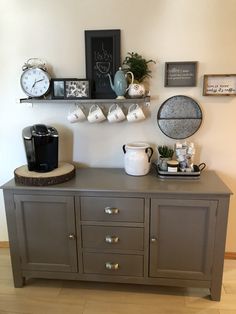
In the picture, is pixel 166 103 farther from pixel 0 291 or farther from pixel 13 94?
pixel 0 291

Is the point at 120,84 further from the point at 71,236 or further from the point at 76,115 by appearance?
the point at 71,236

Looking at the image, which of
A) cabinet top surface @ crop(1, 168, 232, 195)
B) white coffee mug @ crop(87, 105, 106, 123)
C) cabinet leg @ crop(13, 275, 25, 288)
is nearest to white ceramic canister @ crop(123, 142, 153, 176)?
cabinet top surface @ crop(1, 168, 232, 195)

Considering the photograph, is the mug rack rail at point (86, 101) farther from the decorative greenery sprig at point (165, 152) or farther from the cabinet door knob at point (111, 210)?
the cabinet door knob at point (111, 210)

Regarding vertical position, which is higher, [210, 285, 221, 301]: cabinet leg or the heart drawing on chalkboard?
the heart drawing on chalkboard

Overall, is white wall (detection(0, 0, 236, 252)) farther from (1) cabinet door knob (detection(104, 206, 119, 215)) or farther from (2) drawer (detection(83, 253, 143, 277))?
(2) drawer (detection(83, 253, 143, 277))

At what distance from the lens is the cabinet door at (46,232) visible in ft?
5.95

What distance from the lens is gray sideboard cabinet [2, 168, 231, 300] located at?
1723mm

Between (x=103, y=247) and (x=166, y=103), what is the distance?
3.68ft

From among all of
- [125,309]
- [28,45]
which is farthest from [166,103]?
[125,309]

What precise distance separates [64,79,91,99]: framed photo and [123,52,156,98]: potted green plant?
0.31 metres

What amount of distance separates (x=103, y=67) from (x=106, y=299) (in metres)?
1.64

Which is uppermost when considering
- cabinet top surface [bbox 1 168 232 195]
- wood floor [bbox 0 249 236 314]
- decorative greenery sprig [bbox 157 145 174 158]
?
decorative greenery sprig [bbox 157 145 174 158]

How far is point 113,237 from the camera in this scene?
1814 millimetres

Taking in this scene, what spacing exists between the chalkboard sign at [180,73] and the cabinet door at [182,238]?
87cm
